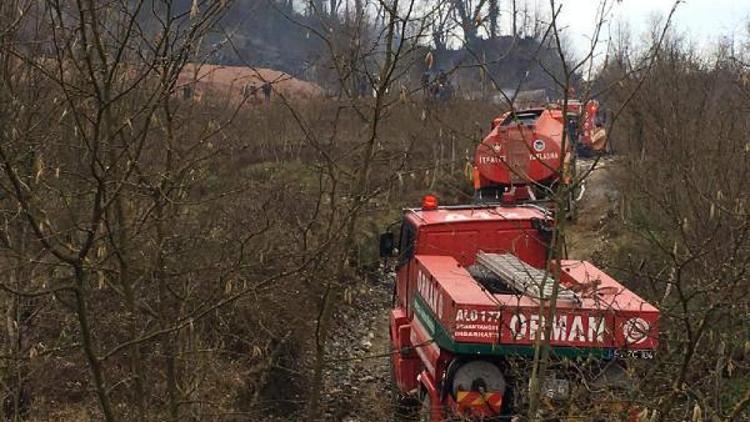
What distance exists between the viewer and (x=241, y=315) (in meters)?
9.35

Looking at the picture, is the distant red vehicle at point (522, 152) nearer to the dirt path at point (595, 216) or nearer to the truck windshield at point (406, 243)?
the truck windshield at point (406, 243)

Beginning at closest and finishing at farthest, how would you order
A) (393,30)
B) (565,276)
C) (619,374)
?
(393,30), (619,374), (565,276)

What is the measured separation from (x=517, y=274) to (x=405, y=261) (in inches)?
92.1

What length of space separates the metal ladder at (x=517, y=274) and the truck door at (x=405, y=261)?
769 millimetres

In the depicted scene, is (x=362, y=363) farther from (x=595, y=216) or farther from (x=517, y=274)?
(x=595, y=216)

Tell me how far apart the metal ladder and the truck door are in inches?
30.3

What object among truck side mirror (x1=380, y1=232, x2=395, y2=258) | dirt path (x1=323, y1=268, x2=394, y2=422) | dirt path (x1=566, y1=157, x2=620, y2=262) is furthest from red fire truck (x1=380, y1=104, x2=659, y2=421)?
dirt path (x1=566, y1=157, x2=620, y2=262)

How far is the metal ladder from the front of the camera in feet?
19.5

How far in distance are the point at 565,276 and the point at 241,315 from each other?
12.3 ft

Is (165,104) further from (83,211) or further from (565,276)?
(565,276)

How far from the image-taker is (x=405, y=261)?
889 centimetres

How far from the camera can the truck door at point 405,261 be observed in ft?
28.0

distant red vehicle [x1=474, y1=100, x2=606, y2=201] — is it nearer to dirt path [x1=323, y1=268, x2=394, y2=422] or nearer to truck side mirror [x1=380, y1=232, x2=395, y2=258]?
truck side mirror [x1=380, y1=232, x2=395, y2=258]

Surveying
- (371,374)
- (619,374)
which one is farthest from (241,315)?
(619,374)
